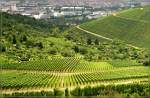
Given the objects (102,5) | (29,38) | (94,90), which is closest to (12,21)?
(29,38)

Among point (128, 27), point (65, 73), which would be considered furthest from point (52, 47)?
point (128, 27)

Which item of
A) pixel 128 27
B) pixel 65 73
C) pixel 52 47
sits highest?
pixel 52 47

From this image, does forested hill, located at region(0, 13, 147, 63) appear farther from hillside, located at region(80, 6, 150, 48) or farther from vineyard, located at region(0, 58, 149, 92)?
hillside, located at region(80, 6, 150, 48)

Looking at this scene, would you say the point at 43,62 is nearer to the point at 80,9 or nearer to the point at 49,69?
the point at 49,69

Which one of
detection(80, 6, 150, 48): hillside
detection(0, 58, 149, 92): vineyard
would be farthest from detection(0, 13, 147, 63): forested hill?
detection(80, 6, 150, 48): hillside

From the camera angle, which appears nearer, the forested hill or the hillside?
the forested hill

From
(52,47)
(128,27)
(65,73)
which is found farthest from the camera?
(128,27)

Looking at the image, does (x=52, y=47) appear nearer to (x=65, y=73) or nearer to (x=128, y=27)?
(x=65, y=73)
